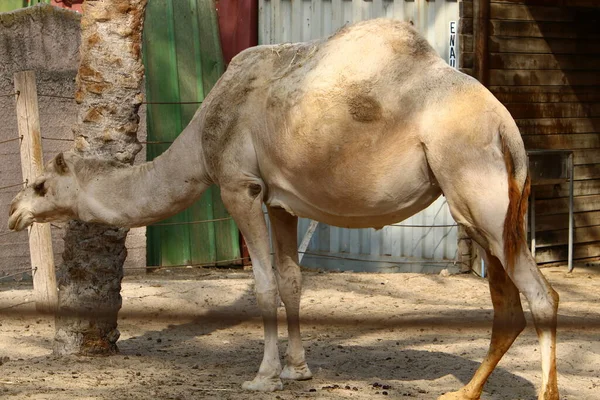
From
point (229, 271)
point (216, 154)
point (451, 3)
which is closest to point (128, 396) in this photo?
point (216, 154)

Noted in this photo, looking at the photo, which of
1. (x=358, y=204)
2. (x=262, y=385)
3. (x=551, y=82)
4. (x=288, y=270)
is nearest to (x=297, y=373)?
(x=262, y=385)

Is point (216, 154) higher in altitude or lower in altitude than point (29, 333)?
higher

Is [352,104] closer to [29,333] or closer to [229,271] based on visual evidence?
[29,333]

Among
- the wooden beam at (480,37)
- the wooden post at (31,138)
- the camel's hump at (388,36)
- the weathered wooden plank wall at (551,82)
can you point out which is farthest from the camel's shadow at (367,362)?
the weathered wooden plank wall at (551,82)

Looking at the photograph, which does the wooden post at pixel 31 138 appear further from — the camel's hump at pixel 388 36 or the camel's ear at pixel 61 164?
the camel's hump at pixel 388 36

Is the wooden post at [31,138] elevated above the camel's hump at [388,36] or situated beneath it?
situated beneath

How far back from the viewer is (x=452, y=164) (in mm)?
5121

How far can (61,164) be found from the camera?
20.5 ft

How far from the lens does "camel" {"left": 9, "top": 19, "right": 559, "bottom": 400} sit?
515cm

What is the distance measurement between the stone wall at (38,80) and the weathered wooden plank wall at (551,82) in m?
4.02

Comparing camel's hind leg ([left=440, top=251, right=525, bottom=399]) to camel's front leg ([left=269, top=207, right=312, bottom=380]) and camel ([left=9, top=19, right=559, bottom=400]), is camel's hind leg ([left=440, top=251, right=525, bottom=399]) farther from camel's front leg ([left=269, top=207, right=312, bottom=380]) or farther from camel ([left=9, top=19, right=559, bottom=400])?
camel's front leg ([left=269, top=207, right=312, bottom=380])

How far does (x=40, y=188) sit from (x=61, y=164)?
0.65 ft

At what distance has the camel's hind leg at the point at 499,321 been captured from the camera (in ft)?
18.1

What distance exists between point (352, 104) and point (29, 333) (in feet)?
11.8
